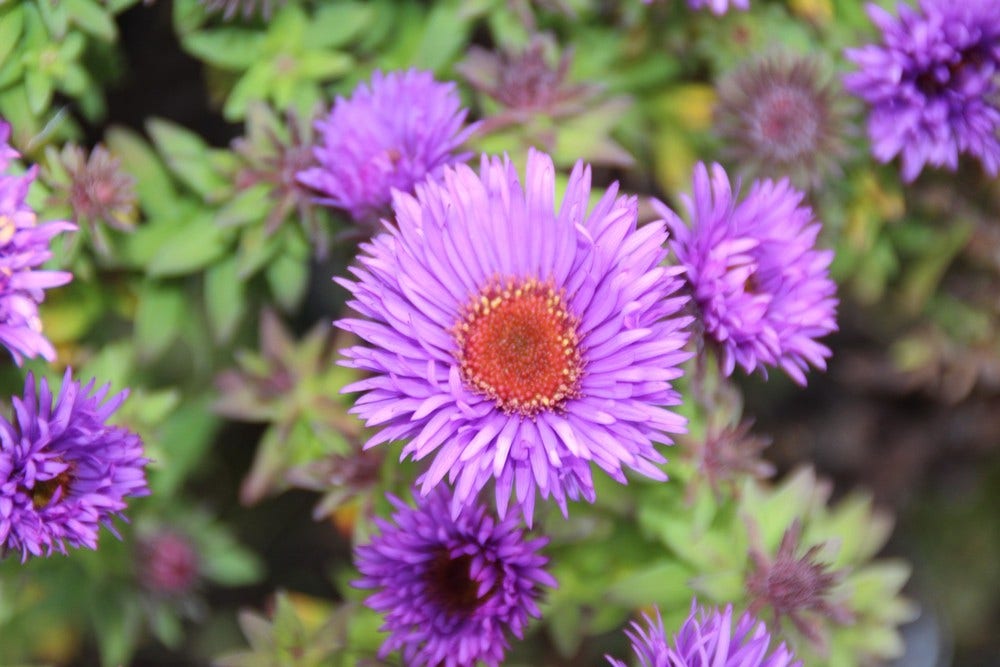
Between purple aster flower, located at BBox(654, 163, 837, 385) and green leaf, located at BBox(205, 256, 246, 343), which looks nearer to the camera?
purple aster flower, located at BBox(654, 163, 837, 385)

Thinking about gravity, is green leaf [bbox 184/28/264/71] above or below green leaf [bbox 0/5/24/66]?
above

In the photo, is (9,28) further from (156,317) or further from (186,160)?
(156,317)

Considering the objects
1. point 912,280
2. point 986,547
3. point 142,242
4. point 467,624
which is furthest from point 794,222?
point 986,547

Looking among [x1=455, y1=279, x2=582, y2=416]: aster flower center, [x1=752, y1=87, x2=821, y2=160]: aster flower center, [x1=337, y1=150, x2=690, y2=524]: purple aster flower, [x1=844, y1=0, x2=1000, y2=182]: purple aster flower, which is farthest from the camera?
[x1=752, y1=87, x2=821, y2=160]: aster flower center

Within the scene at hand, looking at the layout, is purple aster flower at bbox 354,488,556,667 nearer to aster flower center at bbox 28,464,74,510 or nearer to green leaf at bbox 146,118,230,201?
aster flower center at bbox 28,464,74,510

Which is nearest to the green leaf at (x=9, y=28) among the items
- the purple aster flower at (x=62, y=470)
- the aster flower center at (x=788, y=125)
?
the purple aster flower at (x=62, y=470)

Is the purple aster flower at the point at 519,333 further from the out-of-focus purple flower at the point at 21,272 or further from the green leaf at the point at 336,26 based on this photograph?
the green leaf at the point at 336,26

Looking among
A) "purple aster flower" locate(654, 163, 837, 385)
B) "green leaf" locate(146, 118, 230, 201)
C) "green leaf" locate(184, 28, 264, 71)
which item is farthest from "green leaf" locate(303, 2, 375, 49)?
"purple aster flower" locate(654, 163, 837, 385)
